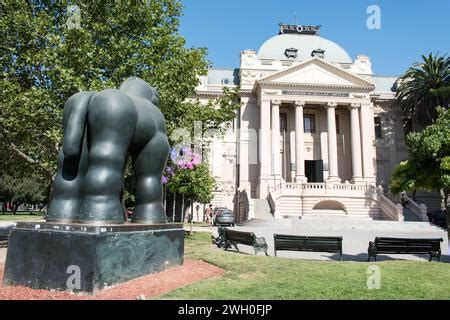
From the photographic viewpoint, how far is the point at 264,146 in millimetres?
35281

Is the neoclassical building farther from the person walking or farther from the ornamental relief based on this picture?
the person walking

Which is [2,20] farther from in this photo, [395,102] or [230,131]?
[395,102]

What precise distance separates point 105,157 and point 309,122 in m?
35.5

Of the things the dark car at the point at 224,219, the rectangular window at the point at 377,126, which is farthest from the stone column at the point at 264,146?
the rectangular window at the point at 377,126

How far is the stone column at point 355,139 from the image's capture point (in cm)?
3538

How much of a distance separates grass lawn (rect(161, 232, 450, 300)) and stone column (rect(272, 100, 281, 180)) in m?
26.0

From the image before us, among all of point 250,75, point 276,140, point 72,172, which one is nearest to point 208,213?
point 276,140

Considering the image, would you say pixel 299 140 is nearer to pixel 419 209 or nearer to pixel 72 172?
pixel 419 209

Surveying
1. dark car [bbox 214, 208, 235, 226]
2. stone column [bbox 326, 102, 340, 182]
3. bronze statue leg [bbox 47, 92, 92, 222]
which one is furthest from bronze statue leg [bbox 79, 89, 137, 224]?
stone column [bbox 326, 102, 340, 182]

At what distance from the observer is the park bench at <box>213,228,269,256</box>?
11.5m

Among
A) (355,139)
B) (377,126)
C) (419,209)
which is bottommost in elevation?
(419,209)

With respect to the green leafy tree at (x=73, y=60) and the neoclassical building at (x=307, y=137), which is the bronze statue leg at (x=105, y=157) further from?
the neoclassical building at (x=307, y=137)
